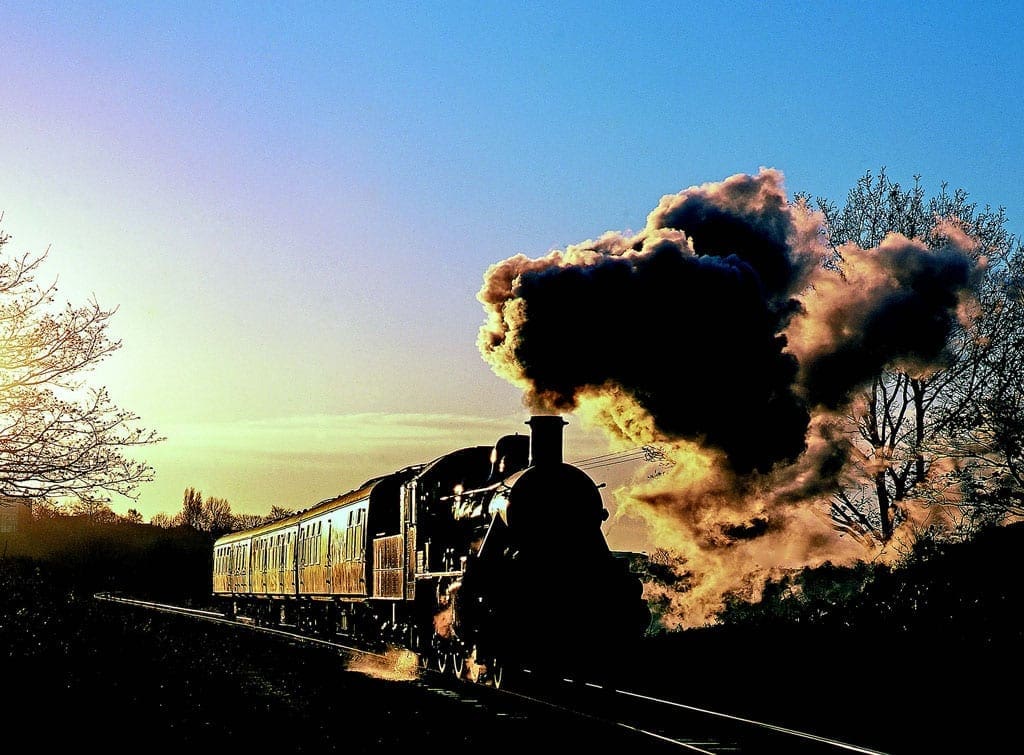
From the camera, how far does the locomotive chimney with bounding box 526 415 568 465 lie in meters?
16.3

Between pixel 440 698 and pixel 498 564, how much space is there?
196cm

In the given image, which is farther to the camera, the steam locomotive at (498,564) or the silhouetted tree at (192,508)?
the silhouetted tree at (192,508)

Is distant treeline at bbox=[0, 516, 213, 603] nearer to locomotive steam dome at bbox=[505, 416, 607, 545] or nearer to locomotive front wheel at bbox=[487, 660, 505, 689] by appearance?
locomotive front wheel at bbox=[487, 660, 505, 689]

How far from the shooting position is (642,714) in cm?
1419

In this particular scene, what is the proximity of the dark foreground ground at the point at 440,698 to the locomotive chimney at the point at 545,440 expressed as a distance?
9.72ft

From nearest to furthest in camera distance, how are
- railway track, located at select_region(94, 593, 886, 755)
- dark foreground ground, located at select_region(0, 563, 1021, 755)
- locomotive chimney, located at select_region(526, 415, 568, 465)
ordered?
railway track, located at select_region(94, 593, 886, 755) < dark foreground ground, located at select_region(0, 563, 1021, 755) < locomotive chimney, located at select_region(526, 415, 568, 465)

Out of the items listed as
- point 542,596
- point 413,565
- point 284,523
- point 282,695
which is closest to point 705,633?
point 413,565

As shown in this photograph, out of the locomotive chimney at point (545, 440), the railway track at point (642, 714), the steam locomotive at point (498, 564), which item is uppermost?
the locomotive chimney at point (545, 440)

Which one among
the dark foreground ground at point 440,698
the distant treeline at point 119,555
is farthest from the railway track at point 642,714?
the distant treeline at point 119,555

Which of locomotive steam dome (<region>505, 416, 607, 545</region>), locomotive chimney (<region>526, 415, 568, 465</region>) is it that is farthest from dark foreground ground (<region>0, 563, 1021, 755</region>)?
locomotive chimney (<region>526, 415, 568, 465</region>)

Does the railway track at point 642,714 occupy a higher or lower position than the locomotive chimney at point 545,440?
lower

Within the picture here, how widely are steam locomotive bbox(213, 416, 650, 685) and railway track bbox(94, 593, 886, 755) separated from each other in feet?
1.54

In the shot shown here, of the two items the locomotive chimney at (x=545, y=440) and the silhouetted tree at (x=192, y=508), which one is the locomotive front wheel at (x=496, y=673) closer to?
the locomotive chimney at (x=545, y=440)

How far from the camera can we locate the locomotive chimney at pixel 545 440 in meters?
16.3
